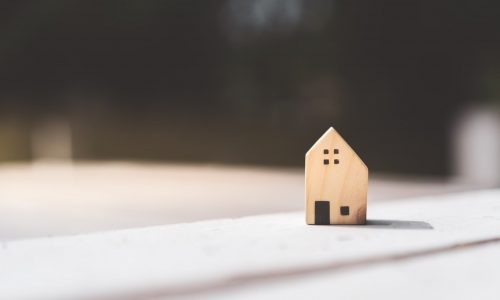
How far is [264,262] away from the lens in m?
0.53

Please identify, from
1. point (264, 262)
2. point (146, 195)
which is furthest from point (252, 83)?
point (264, 262)

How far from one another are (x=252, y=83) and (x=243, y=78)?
0.22ft

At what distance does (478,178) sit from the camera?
1807 millimetres

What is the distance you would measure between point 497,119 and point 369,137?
1.76 feet

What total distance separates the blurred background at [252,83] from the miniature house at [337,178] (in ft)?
3.27

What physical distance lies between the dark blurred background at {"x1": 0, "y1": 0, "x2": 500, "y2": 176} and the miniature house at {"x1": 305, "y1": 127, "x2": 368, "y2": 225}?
1251 millimetres

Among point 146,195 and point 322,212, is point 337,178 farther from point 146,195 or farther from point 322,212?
point 146,195

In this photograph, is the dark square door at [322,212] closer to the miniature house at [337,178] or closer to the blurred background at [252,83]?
the miniature house at [337,178]

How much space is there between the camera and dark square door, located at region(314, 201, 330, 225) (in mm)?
736

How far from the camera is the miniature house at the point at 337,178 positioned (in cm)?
72

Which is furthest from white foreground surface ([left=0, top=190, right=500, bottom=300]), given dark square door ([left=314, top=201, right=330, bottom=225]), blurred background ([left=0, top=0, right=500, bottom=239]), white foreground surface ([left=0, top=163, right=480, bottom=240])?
blurred background ([left=0, top=0, right=500, bottom=239])

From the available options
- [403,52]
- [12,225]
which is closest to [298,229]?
[12,225]

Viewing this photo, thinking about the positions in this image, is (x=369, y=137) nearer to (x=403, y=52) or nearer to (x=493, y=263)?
(x=403, y=52)

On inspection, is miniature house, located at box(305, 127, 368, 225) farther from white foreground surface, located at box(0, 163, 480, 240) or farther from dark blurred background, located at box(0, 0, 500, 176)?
dark blurred background, located at box(0, 0, 500, 176)
